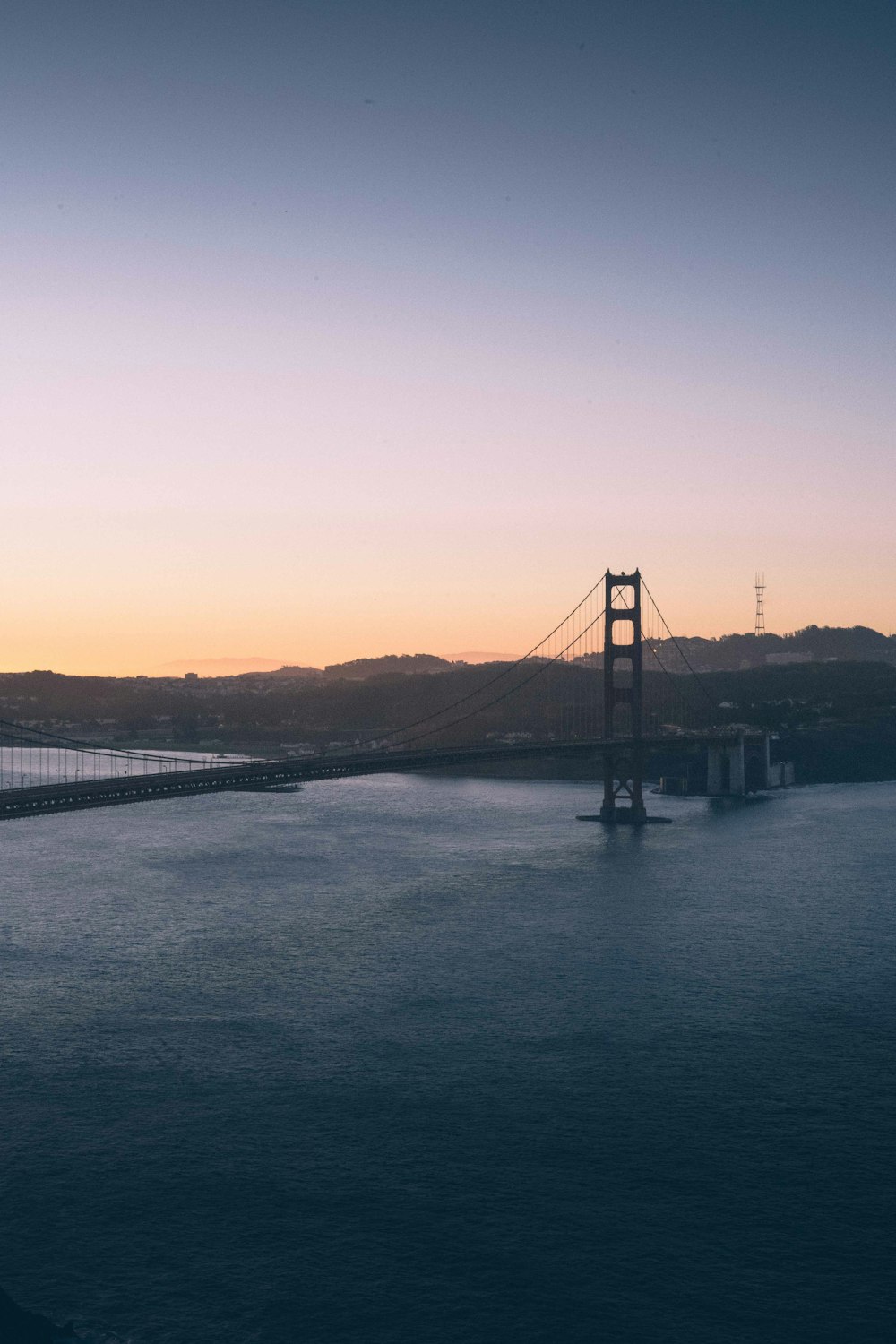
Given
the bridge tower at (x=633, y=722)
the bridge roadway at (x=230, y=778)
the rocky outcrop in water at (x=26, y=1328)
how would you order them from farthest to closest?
the bridge tower at (x=633, y=722)
the bridge roadway at (x=230, y=778)
the rocky outcrop in water at (x=26, y=1328)

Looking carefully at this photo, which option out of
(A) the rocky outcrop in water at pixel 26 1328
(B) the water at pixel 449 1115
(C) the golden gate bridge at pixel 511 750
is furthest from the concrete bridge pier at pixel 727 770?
(A) the rocky outcrop in water at pixel 26 1328

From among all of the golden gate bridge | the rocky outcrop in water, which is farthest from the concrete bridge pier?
the rocky outcrop in water

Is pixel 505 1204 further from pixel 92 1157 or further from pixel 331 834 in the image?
pixel 331 834

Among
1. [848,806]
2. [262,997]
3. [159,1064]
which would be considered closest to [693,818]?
[848,806]

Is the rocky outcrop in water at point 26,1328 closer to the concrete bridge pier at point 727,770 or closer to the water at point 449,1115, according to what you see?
the water at point 449,1115

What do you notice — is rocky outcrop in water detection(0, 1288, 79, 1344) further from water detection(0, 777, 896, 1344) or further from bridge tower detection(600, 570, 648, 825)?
bridge tower detection(600, 570, 648, 825)

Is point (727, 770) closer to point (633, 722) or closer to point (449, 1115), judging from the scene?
point (633, 722)

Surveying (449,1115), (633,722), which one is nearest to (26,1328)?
(449,1115)

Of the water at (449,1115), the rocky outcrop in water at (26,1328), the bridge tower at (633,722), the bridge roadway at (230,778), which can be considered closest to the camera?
the rocky outcrop in water at (26,1328)
